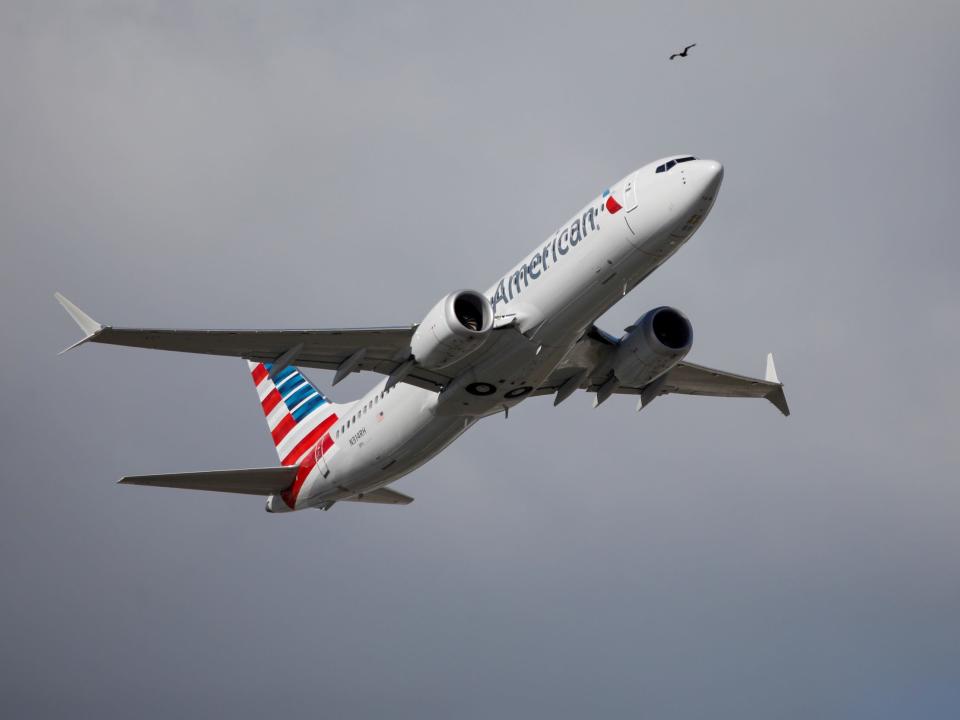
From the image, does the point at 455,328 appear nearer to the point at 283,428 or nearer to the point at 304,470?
the point at 304,470

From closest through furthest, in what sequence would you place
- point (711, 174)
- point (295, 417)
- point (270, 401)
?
point (711, 174), point (295, 417), point (270, 401)

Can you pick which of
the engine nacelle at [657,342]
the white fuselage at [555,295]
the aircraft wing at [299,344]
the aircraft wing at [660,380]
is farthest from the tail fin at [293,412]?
the engine nacelle at [657,342]

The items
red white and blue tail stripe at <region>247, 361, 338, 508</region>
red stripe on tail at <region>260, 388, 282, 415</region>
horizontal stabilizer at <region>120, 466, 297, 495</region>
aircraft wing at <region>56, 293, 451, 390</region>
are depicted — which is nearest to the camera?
aircraft wing at <region>56, 293, 451, 390</region>

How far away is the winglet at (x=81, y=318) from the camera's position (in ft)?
121

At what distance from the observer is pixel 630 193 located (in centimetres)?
3753

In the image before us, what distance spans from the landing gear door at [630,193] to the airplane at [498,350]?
0.05m

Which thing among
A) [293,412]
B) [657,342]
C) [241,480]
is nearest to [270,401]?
[293,412]

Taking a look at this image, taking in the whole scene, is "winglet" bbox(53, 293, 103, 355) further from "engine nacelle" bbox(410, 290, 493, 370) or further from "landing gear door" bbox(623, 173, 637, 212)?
"landing gear door" bbox(623, 173, 637, 212)

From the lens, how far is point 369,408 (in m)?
45.5

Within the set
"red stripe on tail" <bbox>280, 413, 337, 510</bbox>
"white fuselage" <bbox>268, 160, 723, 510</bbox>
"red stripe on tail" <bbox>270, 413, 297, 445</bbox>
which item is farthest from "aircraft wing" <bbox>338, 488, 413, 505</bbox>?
"white fuselage" <bbox>268, 160, 723, 510</bbox>

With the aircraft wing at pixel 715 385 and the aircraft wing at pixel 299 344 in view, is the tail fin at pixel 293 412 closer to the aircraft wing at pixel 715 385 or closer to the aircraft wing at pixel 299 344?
the aircraft wing at pixel 299 344

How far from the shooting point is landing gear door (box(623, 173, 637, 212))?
1467 inches

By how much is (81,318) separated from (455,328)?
1081 cm

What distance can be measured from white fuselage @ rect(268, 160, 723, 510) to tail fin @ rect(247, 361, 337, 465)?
21.4 feet
